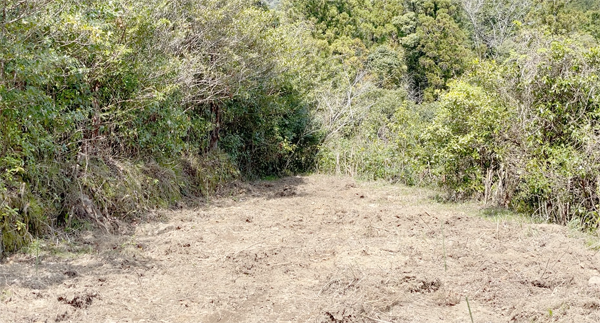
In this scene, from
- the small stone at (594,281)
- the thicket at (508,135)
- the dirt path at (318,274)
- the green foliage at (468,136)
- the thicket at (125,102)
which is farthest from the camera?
the green foliage at (468,136)

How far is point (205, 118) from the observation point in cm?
1130

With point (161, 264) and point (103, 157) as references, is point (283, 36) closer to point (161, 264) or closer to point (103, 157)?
point (103, 157)

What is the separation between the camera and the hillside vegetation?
18.9 ft

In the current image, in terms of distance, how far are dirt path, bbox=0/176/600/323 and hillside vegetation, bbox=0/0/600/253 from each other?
75 cm

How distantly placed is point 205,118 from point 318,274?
6852 mm

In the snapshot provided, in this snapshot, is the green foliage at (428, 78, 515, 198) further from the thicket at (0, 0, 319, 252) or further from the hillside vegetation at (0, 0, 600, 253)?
the thicket at (0, 0, 319, 252)

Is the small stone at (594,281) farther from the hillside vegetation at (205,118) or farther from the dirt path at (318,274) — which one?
the hillside vegetation at (205,118)

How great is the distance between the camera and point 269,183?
12.7 metres

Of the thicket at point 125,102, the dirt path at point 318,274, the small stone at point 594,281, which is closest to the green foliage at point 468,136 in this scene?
the dirt path at point 318,274

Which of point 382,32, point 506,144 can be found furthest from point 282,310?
point 382,32

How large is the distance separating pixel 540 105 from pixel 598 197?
1.48 metres

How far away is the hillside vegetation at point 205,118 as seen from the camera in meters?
5.75

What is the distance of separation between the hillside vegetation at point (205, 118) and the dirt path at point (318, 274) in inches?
29.4

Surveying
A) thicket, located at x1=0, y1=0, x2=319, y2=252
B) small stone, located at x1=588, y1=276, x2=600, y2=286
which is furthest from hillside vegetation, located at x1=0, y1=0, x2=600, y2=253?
small stone, located at x1=588, y1=276, x2=600, y2=286
